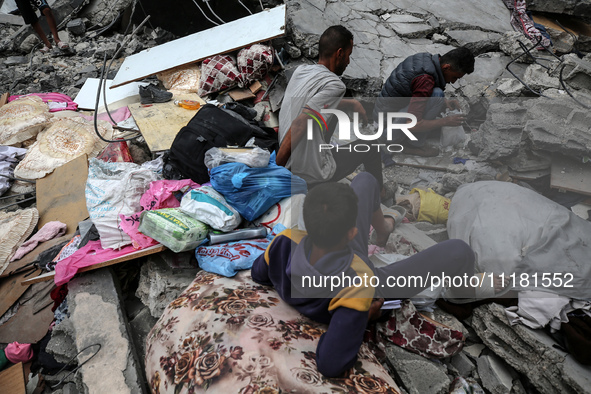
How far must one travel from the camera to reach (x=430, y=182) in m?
3.18

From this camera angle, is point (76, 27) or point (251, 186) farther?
point (76, 27)

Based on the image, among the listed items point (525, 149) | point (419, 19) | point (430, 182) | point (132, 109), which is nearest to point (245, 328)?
point (430, 182)

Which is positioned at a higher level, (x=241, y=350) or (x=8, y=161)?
(x=241, y=350)

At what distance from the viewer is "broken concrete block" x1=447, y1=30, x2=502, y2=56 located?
4660 mm

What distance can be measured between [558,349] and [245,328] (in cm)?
154

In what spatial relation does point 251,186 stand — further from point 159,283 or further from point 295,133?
point 159,283

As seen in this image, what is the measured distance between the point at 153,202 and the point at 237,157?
0.70 metres

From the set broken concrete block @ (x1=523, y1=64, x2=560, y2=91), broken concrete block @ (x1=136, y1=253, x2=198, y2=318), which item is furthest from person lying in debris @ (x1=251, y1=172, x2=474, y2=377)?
broken concrete block @ (x1=523, y1=64, x2=560, y2=91)

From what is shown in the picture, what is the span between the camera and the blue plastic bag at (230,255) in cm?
227

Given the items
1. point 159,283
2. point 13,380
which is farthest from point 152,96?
point 13,380

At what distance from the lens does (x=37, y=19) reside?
19.4 ft

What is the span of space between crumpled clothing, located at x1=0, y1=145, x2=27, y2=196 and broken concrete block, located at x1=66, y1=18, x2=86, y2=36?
3.37 m

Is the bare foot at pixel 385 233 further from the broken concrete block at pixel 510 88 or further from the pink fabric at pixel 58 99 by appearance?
the pink fabric at pixel 58 99

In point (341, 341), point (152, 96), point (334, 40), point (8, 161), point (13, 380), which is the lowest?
point (13, 380)
